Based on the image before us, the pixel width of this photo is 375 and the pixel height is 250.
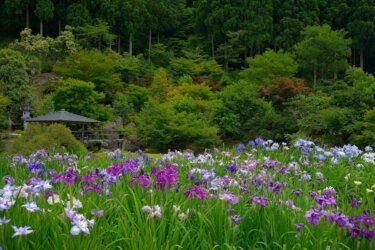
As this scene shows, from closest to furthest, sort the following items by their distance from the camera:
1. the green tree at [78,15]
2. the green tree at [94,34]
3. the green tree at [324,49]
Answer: the green tree at [324,49], the green tree at [94,34], the green tree at [78,15]

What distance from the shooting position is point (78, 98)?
20.7 m

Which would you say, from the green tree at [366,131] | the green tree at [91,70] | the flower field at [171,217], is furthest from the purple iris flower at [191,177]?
the green tree at [91,70]

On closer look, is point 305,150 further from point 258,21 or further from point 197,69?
point 258,21

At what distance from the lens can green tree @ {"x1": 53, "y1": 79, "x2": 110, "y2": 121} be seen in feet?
66.0

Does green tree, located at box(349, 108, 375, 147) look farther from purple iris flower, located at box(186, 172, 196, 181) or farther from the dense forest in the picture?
purple iris flower, located at box(186, 172, 196, 181)

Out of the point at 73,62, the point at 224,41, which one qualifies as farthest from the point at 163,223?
the point at 224,41

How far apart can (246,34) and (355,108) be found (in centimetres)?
1492

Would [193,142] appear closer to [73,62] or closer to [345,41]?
[73,62]

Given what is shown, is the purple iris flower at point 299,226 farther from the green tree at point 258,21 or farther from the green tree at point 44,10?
the green tree at point 44,10

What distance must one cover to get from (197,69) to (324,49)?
26.9 ft

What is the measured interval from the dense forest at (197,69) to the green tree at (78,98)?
0.05 m

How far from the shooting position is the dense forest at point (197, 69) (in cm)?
1856

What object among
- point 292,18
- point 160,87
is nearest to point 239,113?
point 160,87

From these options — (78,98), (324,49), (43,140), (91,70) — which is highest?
(324,49)
